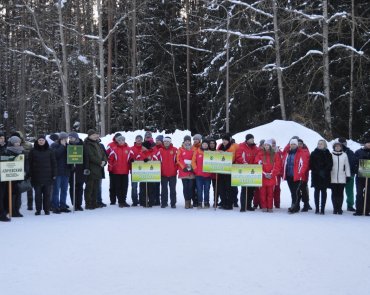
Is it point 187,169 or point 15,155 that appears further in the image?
point 187,169

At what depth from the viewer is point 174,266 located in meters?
6.97

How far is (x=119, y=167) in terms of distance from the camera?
13.3 metres

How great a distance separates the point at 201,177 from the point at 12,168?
4.77m

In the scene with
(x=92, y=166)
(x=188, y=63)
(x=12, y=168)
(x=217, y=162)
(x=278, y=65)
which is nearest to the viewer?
(x=12, y=168)

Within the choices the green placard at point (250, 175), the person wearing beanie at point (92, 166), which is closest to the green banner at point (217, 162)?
the green placard at point (250, 175)

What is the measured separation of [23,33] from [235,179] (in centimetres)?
3436

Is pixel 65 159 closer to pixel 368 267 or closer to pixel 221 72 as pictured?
pixel 368 267

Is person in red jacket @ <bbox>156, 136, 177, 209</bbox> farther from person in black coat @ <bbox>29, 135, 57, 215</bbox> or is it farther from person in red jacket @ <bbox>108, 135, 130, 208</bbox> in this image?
person in black coat @ <bbox>29, 135, 57, 215</bbox>

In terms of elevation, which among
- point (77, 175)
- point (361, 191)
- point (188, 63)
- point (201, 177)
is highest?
point (188, 63)

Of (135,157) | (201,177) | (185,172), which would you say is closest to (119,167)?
(135,157)

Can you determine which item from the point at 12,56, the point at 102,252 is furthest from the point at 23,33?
the point at 102,252

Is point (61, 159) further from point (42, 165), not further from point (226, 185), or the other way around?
point (226, 185)

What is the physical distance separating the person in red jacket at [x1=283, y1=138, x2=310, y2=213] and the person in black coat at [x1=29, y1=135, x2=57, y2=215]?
5813mm

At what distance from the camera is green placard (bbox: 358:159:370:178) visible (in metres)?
11.9
